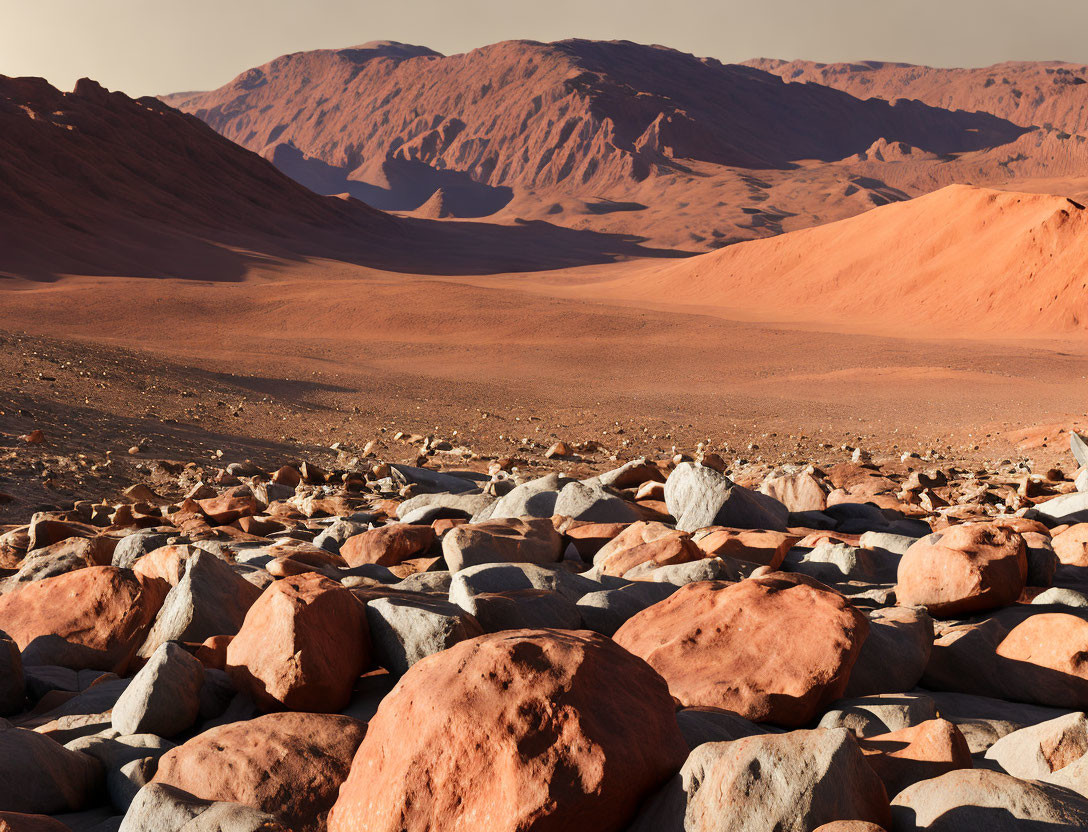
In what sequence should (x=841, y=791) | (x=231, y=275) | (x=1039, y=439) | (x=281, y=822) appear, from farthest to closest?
(x=231, y=275) < (x=1039, y=439) < (x=281, y=822) < (x=841, y=791)

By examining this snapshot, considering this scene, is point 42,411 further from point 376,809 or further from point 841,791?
point 841,791

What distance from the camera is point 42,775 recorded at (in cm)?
257

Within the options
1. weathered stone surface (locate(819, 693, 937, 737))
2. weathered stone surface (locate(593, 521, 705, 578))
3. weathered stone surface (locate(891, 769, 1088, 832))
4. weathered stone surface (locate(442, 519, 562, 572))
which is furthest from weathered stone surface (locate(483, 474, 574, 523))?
weathered stone surface (locate(891, 769, 1088, 832))

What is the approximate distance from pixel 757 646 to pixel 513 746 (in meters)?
1.30

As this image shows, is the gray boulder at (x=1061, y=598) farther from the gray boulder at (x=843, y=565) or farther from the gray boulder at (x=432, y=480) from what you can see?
the gray boulder at (x=432, y=480)

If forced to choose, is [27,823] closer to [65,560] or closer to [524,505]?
[65,560]

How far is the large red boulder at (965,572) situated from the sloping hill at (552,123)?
103 m

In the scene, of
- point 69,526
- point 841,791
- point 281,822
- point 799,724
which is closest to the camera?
point 841,791

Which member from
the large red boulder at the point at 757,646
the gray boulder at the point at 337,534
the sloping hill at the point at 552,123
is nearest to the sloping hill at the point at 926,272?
the gray boulder at the point at 337,534

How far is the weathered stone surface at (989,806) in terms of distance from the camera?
2.09 meters

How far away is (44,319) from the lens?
28.1 m

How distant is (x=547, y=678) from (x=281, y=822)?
775 mm

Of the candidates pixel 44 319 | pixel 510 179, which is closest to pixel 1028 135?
pixel 510 179

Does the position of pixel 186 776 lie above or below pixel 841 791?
below
